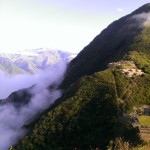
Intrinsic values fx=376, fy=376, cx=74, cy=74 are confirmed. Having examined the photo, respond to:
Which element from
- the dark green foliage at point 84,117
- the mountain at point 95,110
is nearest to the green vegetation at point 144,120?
the mountain at point 95,110

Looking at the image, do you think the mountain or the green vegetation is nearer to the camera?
the green vegetation

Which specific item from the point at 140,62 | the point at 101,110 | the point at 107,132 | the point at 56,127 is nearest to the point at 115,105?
the point at 101,110

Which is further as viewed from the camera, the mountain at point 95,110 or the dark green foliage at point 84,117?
the dark green foliage at point 84,117

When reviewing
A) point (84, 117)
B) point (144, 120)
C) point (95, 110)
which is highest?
point (144, 120)

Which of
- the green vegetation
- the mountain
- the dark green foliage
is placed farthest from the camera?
the dark green foliage

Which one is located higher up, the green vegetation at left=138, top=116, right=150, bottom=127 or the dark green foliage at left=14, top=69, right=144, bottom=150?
the green vegetation at left=138, top=116, right=150, bottom=127

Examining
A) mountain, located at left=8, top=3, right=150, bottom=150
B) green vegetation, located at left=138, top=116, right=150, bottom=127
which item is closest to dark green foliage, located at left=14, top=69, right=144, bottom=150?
mountain, located at left=8, top=3, right=150, bottom=150

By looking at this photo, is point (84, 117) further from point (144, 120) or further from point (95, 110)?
point (144, 120)

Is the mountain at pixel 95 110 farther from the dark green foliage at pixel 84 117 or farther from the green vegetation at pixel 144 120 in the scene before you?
the green vegetation at pixel 144 120

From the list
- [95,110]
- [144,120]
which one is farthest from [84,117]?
[144,120]

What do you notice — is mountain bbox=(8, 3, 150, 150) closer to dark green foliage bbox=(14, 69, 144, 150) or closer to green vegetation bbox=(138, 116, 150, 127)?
dark green foliage bbox=(14, 69, 144, 150)

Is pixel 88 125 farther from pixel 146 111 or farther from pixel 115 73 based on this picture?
pixel 115 73

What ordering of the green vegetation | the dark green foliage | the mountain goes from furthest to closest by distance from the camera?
the dark green foliage, the mountain, the green vegetation
